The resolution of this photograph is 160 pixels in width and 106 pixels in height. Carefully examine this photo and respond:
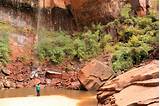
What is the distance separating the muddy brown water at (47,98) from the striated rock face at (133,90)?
45.0 inches

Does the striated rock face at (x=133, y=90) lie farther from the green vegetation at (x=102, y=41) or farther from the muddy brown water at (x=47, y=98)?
the green vegetation at (x=102, y=41)

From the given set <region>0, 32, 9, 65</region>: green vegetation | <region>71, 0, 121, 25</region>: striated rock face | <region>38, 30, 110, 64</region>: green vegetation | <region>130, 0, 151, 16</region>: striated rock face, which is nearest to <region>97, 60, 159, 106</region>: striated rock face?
<region>0, 32, 9, 65</region>: green vegetation

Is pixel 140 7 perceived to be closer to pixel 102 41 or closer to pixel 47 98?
pixel 102 41

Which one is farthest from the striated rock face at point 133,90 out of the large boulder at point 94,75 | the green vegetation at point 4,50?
the green vegetation at point 4,50

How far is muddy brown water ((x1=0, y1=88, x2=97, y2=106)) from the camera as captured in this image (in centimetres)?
1605

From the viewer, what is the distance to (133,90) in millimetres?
13055

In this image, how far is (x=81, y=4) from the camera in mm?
28750

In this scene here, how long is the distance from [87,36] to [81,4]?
9.93ft

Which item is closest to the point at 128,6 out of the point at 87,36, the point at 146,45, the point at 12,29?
the point at 87,36

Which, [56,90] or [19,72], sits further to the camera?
[19,72]

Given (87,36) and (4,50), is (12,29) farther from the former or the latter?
(87,36)

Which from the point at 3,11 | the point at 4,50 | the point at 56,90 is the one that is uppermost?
the point at 3,11

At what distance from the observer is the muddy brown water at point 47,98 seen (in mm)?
16047

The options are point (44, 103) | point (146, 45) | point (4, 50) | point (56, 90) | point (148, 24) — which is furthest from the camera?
point (148, 24)
